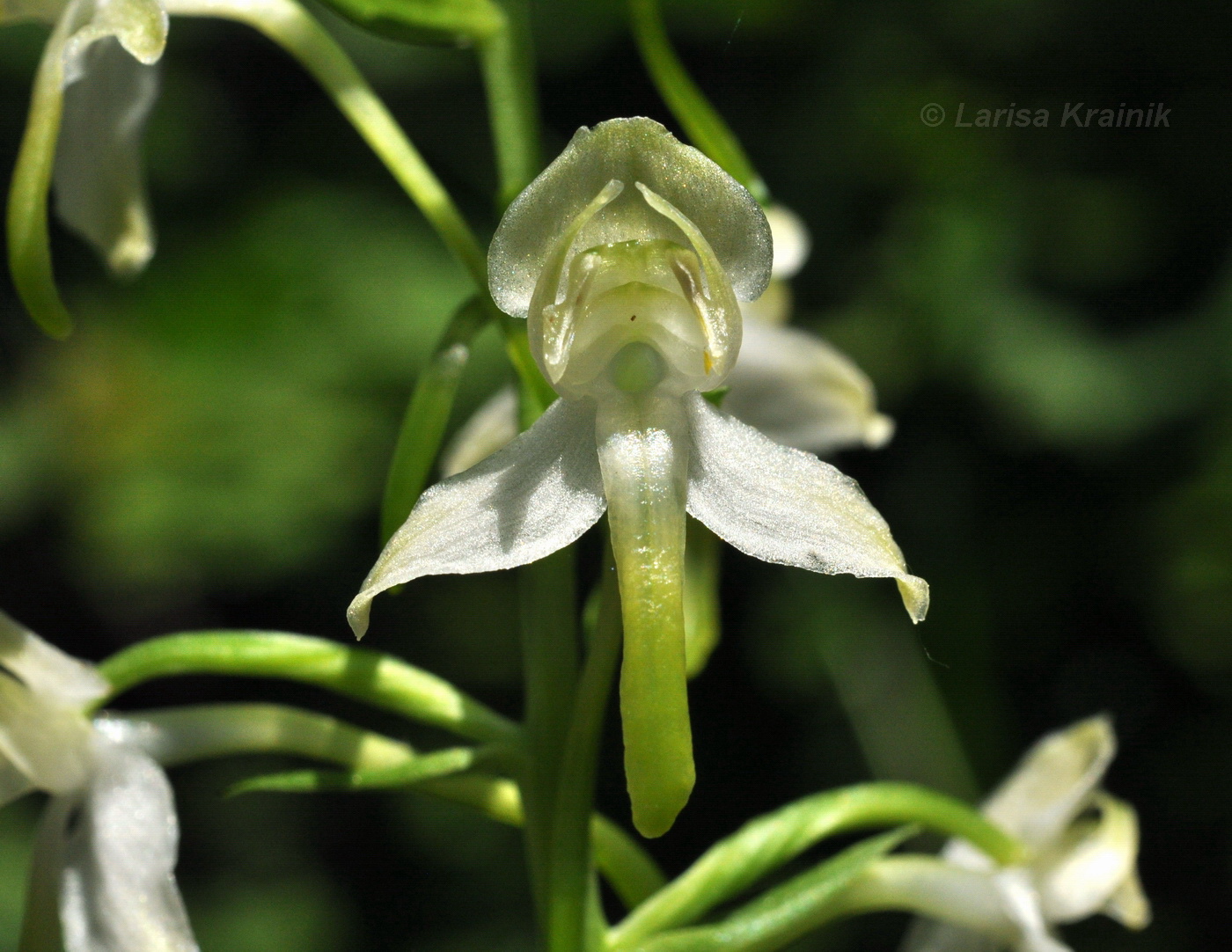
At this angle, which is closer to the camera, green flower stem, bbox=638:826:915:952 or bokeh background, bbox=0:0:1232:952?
green flower stem, bbox=638:826:915:952

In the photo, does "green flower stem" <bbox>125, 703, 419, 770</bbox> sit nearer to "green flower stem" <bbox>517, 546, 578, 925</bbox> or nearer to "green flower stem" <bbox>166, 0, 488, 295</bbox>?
"green flower stem" <bbox>517, 546, 578, 925</bbox>

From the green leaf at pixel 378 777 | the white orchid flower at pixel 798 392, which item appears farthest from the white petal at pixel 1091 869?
the green leaf at pixel 378 777

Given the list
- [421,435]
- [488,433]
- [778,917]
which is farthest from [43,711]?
[778,917]

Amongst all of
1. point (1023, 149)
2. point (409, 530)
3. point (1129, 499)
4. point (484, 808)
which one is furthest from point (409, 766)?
point (1023, 149)

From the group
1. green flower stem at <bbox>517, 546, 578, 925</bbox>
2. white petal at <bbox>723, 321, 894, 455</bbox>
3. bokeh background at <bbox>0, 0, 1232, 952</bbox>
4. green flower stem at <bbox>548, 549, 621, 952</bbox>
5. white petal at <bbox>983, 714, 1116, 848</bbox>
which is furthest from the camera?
bokeh background at <bbox>0, 0, 1232, 952</bbox>

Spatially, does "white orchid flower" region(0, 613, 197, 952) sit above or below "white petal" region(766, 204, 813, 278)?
below

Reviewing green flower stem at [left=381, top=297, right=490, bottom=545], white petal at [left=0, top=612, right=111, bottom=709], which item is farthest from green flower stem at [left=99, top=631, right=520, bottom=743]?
green flower stem at [left=381, top=297, right=490, bottom=545]
